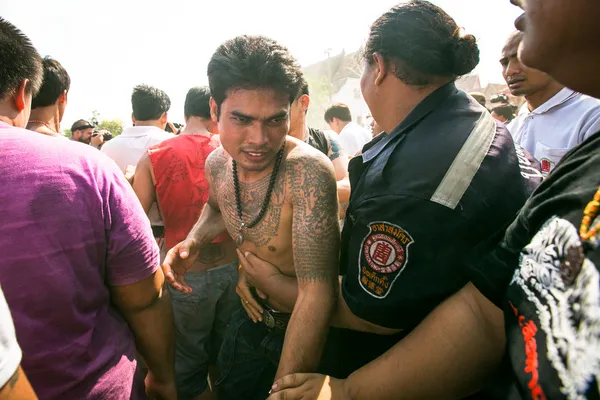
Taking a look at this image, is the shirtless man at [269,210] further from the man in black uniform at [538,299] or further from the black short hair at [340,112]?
the black short hair at [340,112]

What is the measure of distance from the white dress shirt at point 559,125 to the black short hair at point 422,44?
153 centimetres

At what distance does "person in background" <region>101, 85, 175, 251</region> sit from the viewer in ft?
13.6

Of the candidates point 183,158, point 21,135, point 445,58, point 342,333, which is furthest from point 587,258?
point 183,158

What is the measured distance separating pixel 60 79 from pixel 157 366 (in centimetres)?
240

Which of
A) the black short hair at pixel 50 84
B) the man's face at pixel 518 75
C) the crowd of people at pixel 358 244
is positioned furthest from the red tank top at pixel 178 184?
the man's face at pixel 518 75

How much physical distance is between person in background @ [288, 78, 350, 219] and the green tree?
42.3m

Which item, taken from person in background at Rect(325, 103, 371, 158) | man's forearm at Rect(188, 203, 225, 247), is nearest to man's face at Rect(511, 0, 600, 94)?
man's forearm at Rect(188, 203, 225, 247)

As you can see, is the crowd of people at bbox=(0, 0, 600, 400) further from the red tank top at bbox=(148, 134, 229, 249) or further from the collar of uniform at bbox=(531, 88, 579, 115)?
the collar of uniform at bbox=(531, 88, 579, 115)

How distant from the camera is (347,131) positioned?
7141 millimetres

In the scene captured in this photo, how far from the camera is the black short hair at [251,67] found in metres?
2.01

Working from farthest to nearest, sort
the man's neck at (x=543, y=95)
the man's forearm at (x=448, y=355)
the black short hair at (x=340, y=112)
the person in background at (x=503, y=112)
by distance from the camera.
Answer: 1. the black short hair at (x=340, y=112)
2. the person in background at (x=503, y=112)
3. the man's neck at (x=543, y=95)
4. the man's forearm at (x=448, y=355)

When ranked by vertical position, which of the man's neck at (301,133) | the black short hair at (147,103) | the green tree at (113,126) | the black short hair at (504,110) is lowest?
the green tree at (113,126)

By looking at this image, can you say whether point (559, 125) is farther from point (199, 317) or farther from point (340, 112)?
point (340, 112)

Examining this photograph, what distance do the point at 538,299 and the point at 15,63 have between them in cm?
211
